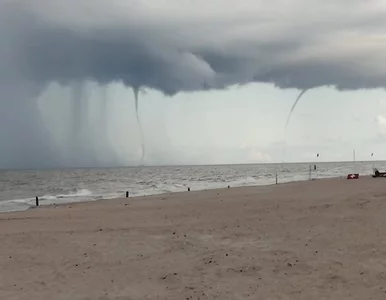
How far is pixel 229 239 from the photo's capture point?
16.4 m

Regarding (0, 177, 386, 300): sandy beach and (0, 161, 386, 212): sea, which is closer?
(0, 177, 386, 300): sandy beach

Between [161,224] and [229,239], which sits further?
[161,224]

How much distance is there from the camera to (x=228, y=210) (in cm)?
2620

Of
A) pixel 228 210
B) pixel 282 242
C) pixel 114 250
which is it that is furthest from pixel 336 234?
pixel 228 210

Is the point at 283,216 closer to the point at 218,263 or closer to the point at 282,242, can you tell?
the point at 282,242

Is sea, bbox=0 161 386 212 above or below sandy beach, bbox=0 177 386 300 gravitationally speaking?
below

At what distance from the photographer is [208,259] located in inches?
530

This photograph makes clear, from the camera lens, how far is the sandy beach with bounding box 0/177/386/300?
34.8 feet

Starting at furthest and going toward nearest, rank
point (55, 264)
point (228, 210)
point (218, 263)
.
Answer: point (228, 210), point (55, 264), point (218, 263)

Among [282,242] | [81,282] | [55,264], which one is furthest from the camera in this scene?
[282,242]

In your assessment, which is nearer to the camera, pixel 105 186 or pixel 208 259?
pixel 208 259

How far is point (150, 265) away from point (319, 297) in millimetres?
5227

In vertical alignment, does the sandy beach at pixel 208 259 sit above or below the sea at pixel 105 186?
above

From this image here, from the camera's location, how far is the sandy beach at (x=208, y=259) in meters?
10.6
